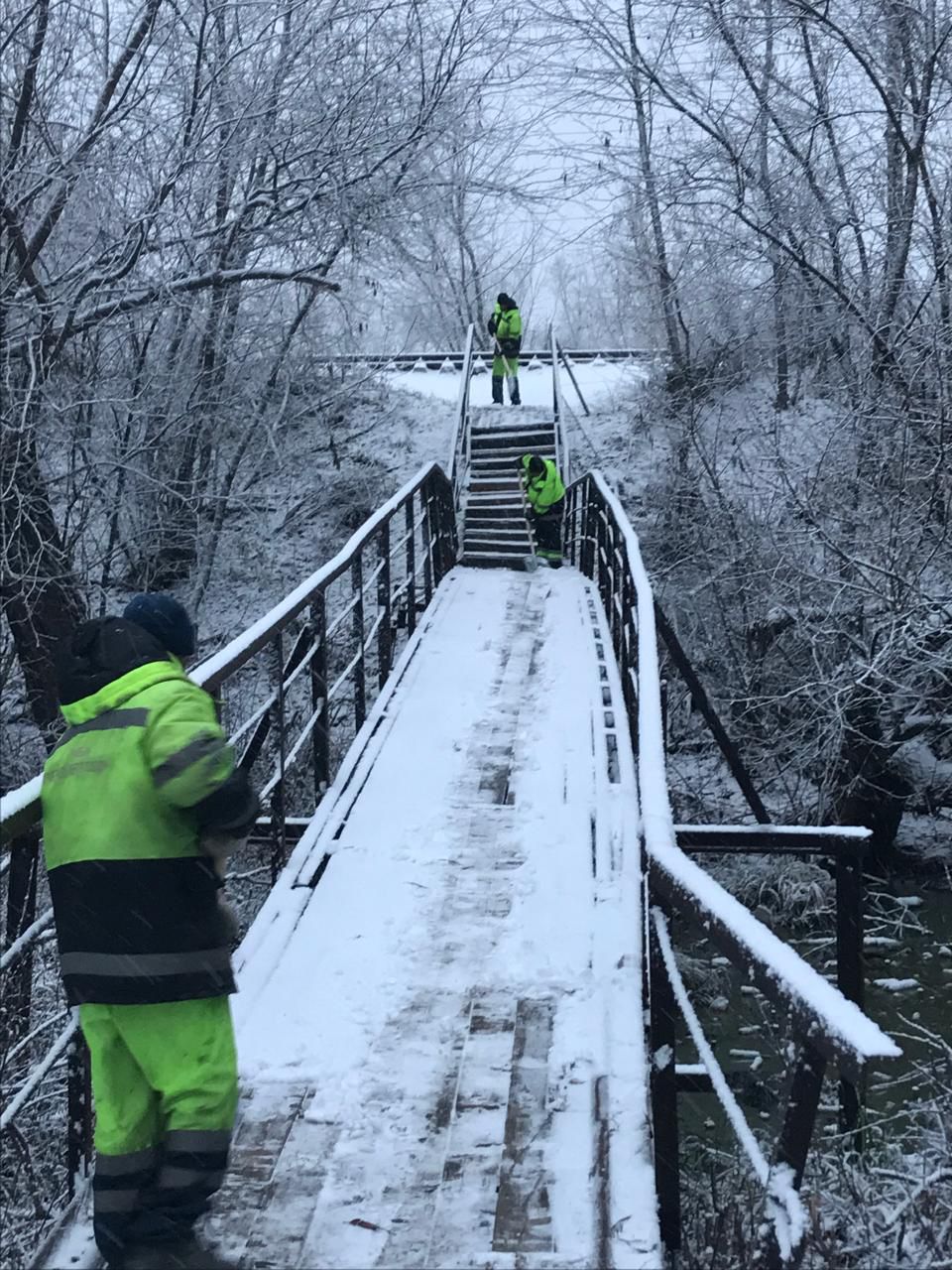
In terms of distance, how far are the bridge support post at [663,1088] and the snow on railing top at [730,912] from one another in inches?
6.5

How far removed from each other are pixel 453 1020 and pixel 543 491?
10.5 meters

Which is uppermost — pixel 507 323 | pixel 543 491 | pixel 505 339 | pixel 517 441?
pixel 507 323

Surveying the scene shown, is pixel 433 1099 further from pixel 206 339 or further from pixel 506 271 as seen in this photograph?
pixel 506 271

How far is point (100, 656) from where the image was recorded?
9.57 ft

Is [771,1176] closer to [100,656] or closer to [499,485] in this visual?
[100,656]

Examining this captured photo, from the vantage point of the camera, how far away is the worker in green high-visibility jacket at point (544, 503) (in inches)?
555

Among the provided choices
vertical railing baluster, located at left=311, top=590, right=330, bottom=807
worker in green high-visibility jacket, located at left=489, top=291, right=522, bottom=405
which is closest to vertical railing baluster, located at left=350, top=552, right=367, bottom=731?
vertical railing baluster, located at left=311, top=590, right=330, bottom=807

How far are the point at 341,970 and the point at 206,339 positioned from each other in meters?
14.5

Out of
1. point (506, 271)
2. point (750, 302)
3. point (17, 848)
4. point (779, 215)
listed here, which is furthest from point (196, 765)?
point (506, 271)

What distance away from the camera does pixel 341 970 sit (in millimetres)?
4406

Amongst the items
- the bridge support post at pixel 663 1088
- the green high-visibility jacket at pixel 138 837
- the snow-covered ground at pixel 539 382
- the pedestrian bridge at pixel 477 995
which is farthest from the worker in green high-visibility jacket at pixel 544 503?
the green high-visibility jacket at pixel 138 837

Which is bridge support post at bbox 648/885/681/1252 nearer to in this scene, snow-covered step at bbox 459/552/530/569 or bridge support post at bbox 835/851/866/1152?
bridge support post at bbox 835/851/866/1152

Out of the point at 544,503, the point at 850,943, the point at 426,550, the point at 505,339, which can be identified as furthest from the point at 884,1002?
the point at 505,339

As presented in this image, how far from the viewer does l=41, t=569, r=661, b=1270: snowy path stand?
3.10 metres
